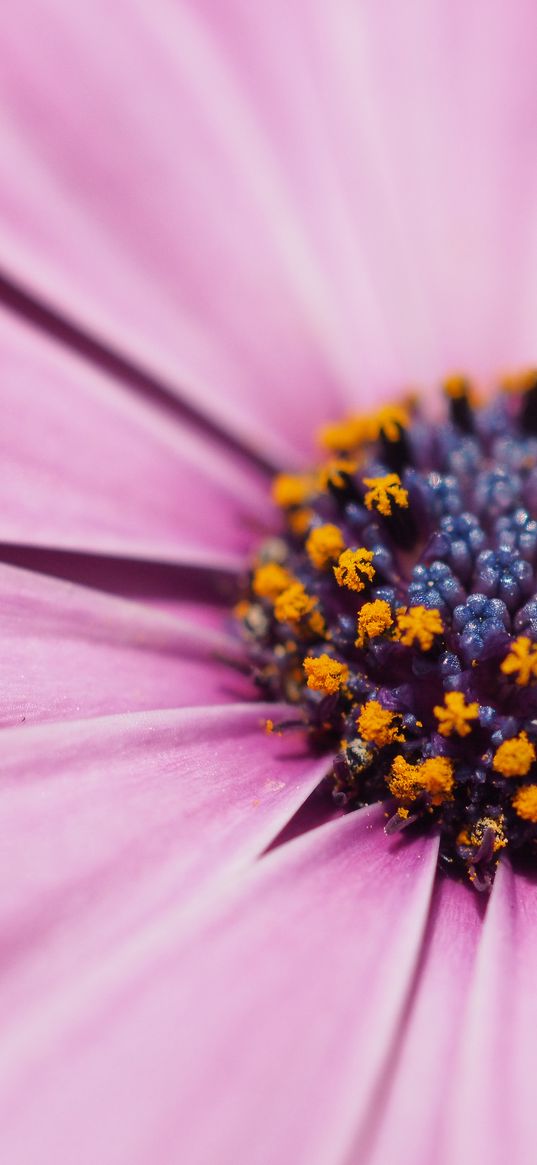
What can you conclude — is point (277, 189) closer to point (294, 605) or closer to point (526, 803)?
point (294, 605)

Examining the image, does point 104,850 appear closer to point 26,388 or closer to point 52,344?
point 26,388

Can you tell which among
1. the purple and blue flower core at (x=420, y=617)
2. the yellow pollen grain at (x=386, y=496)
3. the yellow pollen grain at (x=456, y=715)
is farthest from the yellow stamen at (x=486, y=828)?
the yellow pollen grain at (x=386, y=496)

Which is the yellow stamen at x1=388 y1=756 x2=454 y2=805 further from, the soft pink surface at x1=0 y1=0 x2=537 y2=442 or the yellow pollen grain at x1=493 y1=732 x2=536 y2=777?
the soft pink surface at x1=0 y1=0 x2=537 y2=442

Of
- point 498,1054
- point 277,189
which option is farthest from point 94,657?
point 277,189

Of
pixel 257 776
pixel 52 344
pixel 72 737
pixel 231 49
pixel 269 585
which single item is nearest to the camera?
pixel 72 737

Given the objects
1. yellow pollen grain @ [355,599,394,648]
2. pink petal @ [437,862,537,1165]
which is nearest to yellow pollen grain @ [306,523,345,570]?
yellow pollen grain @ [355,599,394,648]

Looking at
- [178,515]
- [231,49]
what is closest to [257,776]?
[178,515]
